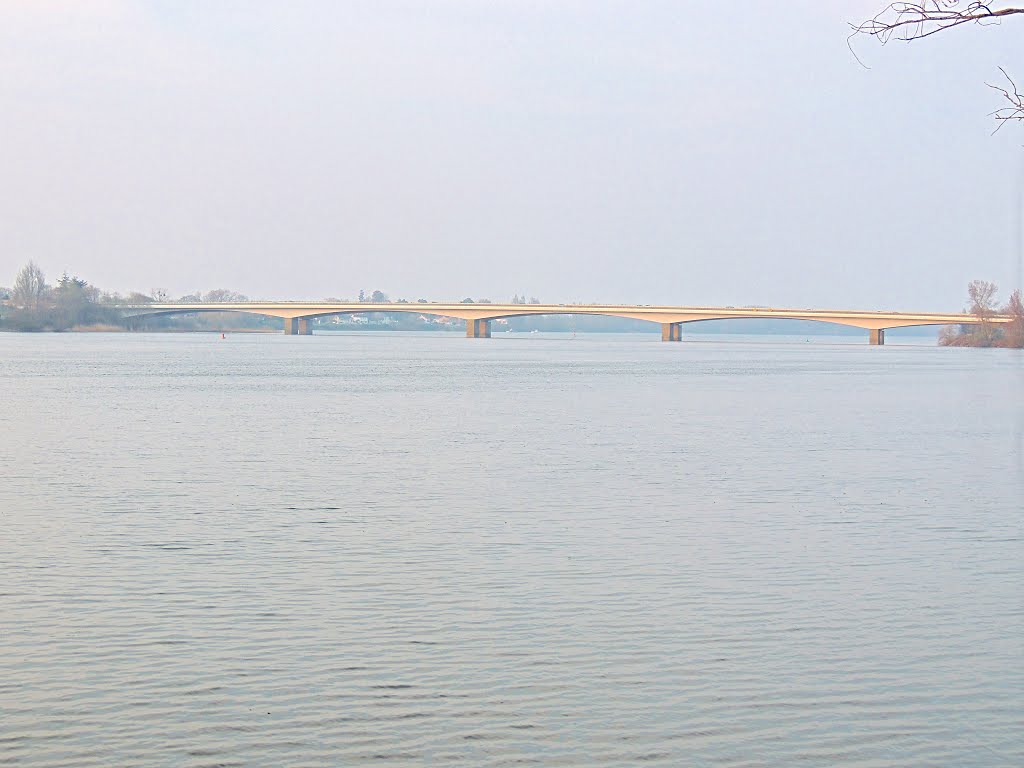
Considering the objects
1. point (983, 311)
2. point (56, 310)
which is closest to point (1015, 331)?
point (983, 311)

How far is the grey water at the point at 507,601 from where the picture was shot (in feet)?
33.2

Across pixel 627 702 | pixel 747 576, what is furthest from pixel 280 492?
pixel 627 702

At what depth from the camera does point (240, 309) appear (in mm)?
166750

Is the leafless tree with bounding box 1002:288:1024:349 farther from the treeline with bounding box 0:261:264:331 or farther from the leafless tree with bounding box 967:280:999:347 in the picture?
the treeline with bounding box 0:261:264:331

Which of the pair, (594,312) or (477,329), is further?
(477,329)

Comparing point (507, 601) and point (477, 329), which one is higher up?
point (477, 329)

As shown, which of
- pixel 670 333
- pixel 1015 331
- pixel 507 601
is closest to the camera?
pixel 507 601

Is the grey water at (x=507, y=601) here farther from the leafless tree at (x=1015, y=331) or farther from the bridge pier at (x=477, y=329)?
the bridge pier at (x=477, y=329)

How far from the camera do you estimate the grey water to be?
33.2ft

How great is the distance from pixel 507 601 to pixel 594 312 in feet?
436

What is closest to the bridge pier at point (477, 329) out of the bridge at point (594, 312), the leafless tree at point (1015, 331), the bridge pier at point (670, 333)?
the bridge at point (594, 312)

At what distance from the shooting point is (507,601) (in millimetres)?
14305

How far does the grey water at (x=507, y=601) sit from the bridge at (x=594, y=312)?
109248mm

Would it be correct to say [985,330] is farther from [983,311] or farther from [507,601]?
[507,601]
